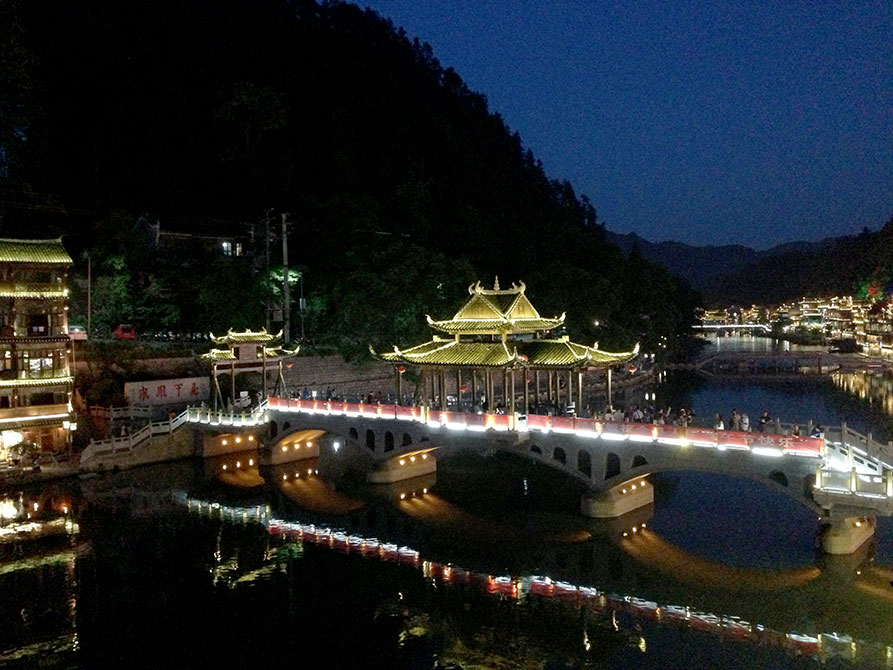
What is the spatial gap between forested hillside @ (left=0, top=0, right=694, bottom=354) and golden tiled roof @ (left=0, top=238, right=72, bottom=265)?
12505 mm

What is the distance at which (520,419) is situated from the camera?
32.9 m

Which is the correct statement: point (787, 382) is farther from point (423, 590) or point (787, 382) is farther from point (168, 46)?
point (168, 46)

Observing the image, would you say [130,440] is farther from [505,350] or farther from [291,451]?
[505,350]

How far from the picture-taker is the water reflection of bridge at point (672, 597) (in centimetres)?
2180

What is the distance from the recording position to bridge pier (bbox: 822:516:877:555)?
88.4 ft

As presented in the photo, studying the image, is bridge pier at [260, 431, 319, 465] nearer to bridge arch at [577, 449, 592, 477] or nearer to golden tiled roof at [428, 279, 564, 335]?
golden tiled roof at [428, 279, 564, 335]

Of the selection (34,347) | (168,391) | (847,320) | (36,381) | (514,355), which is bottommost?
(168,391)

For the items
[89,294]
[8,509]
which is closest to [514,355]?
[8,509]

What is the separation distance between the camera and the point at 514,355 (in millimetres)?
34062

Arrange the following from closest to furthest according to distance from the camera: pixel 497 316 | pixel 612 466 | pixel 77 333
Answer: pixel 612 466
pixel 497 316
pixel 77 333

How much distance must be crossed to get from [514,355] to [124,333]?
32324 millimetres

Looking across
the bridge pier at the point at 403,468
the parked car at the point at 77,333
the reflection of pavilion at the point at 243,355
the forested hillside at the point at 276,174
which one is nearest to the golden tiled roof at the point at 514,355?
the bridge pier at the point at 403,468

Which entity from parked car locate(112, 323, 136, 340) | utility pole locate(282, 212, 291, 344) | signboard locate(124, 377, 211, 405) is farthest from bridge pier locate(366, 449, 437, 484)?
parked car locate(112, 323, 136, 340)

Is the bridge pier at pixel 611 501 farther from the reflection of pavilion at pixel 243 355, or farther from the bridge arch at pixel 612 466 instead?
the reflection of pavilion at pixel 243 355
